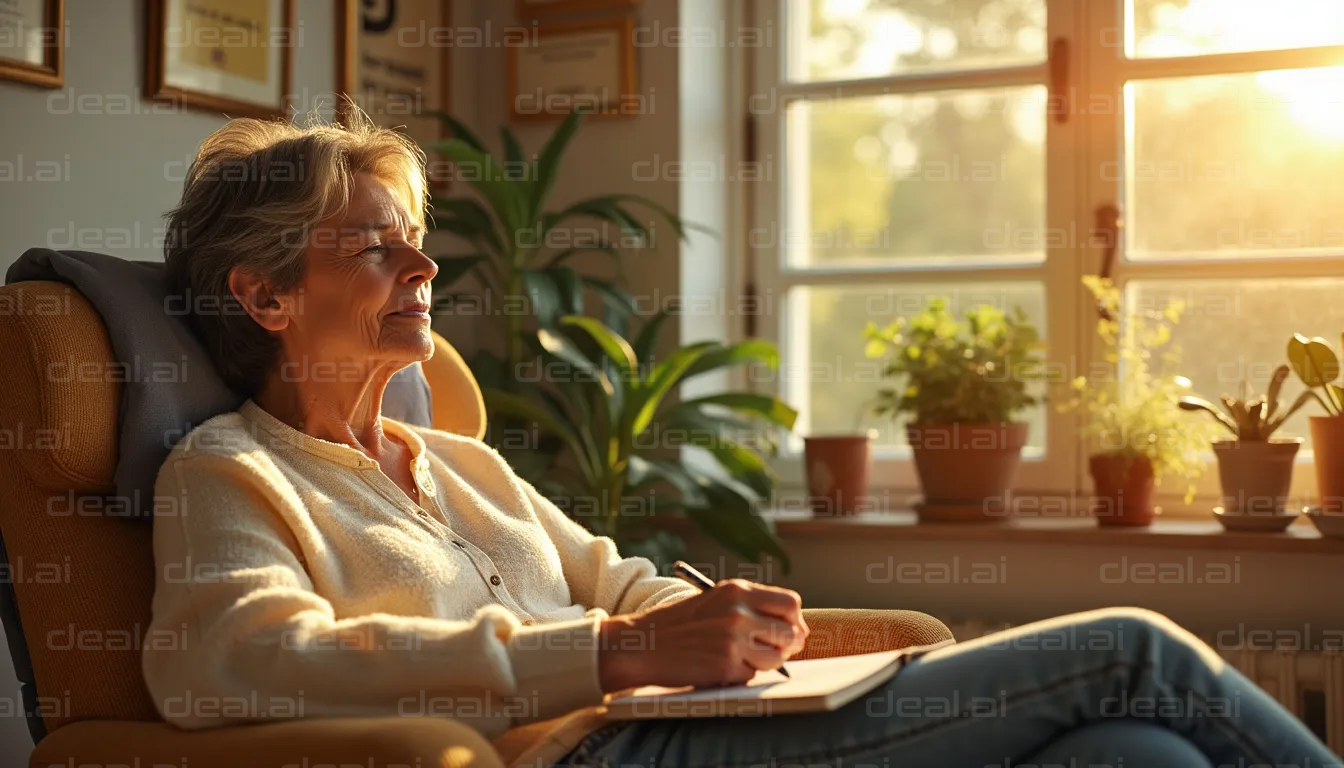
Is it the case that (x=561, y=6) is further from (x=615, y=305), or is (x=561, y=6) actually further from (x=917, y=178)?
(x=917, y=178)

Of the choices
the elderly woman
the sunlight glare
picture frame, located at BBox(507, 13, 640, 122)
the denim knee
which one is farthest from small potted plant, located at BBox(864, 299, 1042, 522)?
the denim knee

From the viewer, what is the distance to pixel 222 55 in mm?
2334

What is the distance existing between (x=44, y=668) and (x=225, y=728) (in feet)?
0.91

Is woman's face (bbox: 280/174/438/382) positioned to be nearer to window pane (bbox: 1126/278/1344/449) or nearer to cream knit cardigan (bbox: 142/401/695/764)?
cream knit cardigan (bbox: 142/401/695/764)

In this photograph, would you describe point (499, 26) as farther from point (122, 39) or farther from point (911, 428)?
point (911, 428)

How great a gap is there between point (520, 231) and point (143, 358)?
1.25 meters

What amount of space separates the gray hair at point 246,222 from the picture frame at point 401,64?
3.40 ft

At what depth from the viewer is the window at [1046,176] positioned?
267 centimetres

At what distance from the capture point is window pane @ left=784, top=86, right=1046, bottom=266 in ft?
9.46

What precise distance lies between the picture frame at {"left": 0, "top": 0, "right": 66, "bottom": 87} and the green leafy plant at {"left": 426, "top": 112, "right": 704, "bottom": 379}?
0.74 meters

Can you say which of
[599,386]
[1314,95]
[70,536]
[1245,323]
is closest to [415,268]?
[70,536]

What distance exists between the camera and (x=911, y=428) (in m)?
2.66

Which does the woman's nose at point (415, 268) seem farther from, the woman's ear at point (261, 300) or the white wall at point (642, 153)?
the white wall at point (642, 153)

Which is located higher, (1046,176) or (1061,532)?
(1046,176)
